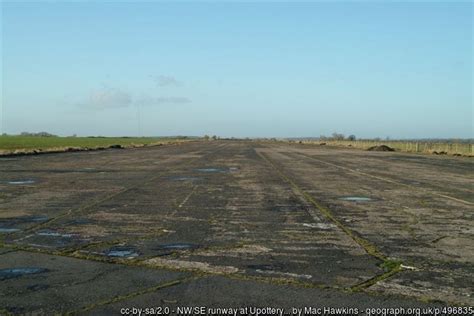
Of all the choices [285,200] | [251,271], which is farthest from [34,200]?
[251,271]

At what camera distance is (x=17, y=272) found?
7.18 meters

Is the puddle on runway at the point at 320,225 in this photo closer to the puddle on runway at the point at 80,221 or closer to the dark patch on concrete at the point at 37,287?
the puddle on runway at the point at 80,221

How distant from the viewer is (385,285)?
654 cm

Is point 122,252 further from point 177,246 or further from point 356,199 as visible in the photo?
point 356,199

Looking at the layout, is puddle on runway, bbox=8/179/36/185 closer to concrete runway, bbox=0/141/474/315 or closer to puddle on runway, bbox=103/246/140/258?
concrete runway, bbox=0/141/474/315

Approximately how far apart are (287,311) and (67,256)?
4.06 meters

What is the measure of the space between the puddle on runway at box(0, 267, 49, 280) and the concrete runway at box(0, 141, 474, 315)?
4 centimetres

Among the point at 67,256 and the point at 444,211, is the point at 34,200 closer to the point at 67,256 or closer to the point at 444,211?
the point at 67,256

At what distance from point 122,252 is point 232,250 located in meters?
1.73

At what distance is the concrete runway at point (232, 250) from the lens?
6.07 m

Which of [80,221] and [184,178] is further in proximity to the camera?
[184,178]

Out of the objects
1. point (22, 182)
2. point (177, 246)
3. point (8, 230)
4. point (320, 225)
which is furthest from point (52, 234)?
point (22, 182)

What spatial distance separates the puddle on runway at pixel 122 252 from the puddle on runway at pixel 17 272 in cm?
118

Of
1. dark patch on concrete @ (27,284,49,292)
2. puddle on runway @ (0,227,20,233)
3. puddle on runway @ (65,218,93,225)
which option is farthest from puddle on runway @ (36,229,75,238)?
dark patch on concrete @ (27,284,49,292)
